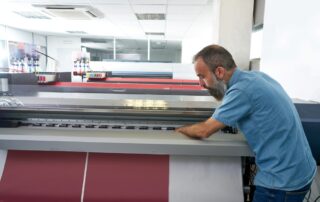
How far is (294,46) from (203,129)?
3.78ft

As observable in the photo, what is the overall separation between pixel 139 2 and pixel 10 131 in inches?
152

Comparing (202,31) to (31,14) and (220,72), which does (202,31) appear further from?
(220,72)

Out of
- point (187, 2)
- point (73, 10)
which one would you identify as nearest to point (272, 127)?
point (187, 2)

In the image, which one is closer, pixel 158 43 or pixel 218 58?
pixel 218 58

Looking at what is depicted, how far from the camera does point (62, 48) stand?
1198 cm

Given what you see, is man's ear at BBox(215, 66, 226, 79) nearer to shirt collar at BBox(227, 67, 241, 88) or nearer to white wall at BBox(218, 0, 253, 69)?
shirt collar at BBox(227, 67, 241, 88)

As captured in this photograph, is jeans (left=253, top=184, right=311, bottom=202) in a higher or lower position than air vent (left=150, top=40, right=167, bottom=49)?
lower

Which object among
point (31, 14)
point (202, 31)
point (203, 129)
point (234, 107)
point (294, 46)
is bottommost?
point (203, 129)

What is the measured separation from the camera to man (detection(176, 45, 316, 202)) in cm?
125

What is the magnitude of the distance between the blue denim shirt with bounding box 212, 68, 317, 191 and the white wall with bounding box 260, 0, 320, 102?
0.70 metres

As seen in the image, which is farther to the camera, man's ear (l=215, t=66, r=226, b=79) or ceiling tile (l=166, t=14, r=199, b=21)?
ceiling tile (l=166, t=14, r=199, b=21)

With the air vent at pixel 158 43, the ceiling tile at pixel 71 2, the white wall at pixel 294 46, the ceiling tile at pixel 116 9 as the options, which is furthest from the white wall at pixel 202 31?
the air vent at pixel 158 43

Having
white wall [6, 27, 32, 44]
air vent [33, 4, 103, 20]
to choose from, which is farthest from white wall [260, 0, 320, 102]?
white wall [6, 27, 32, 44]

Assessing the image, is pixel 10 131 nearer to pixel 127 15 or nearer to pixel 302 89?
pixel 302 89
